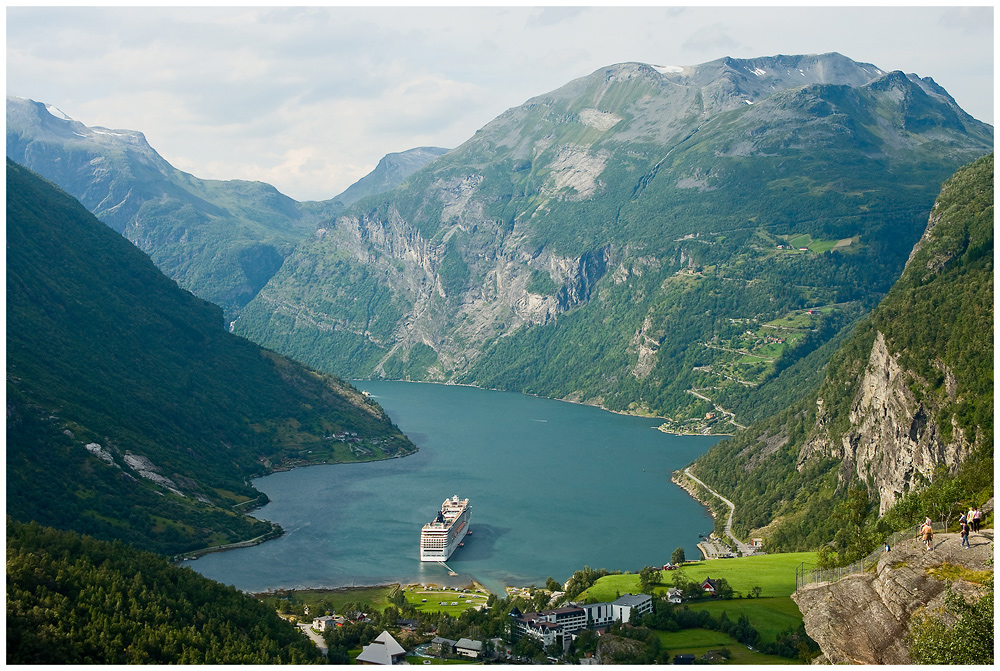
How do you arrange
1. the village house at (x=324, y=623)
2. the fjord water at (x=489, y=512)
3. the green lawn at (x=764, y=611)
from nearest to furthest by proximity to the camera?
1. the green lawn at (x=764, y=611)
2. the village house at (x=324, y=623)
3. the fjord water at (x=489, y=512)

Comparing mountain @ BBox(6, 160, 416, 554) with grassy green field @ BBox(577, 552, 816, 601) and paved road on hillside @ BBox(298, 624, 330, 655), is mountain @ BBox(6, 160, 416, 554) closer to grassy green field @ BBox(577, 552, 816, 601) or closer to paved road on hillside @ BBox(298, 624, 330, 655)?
paved road on hillside @ BBox(298, 624, 330, 655)

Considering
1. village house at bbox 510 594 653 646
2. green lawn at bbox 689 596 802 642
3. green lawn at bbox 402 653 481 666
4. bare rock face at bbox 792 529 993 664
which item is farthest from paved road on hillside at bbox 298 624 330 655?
bare rock face at bbox 792 529 993 664

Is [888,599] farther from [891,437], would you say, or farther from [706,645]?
[891,437]

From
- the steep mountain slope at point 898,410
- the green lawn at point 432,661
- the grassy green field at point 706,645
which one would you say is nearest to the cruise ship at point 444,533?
the steep mountain slope at point 898,410

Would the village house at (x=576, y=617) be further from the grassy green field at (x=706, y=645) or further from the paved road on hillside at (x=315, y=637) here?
the paved road on hillside at (x=315, y=637)

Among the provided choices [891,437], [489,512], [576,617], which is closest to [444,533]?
[489,512]

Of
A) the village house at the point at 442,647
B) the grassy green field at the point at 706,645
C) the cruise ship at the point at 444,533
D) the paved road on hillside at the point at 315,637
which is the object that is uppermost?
the cruise ship at the point at 444,533
